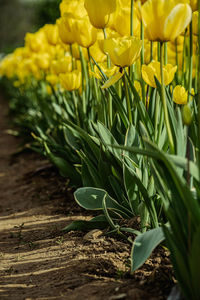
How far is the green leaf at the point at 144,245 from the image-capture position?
4.37 feet

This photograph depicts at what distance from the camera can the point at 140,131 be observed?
1602 millimetres

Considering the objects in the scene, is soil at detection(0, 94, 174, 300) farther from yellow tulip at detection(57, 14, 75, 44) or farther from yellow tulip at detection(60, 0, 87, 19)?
yellow tulip at detection(60, 0, 87, 19)

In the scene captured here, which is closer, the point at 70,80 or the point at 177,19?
the point at 177,19

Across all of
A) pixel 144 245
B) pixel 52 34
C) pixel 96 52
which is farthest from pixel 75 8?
pixel 144 245

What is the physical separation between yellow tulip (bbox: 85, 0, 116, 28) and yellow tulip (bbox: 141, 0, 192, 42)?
1.65 feet

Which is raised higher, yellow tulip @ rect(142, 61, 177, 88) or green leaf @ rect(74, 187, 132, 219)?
yellow tulip @ rect(142, 61, 177, 88)

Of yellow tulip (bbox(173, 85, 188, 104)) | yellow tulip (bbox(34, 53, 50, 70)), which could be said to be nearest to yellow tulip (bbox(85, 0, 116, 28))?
yellow tulip (bbox(173, 85, 188, 104))

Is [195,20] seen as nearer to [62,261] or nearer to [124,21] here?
[124,21]

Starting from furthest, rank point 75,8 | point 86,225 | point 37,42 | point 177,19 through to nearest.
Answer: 1. point 37,42
2. point 75,8
3. point 86,225
4. point 177,19

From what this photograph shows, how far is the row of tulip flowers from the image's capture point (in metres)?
1.27

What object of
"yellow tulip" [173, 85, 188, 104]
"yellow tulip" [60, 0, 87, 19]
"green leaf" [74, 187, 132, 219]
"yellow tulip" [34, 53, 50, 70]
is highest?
"yellow tulip" [60, 0, 87, 19]

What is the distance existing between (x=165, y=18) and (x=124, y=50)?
318mm

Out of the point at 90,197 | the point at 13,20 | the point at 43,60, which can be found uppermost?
the point at 43,60

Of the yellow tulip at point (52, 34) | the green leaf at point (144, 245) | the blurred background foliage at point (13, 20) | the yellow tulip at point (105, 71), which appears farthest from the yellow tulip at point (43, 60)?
the blurred background foliage at point (13, 20)
